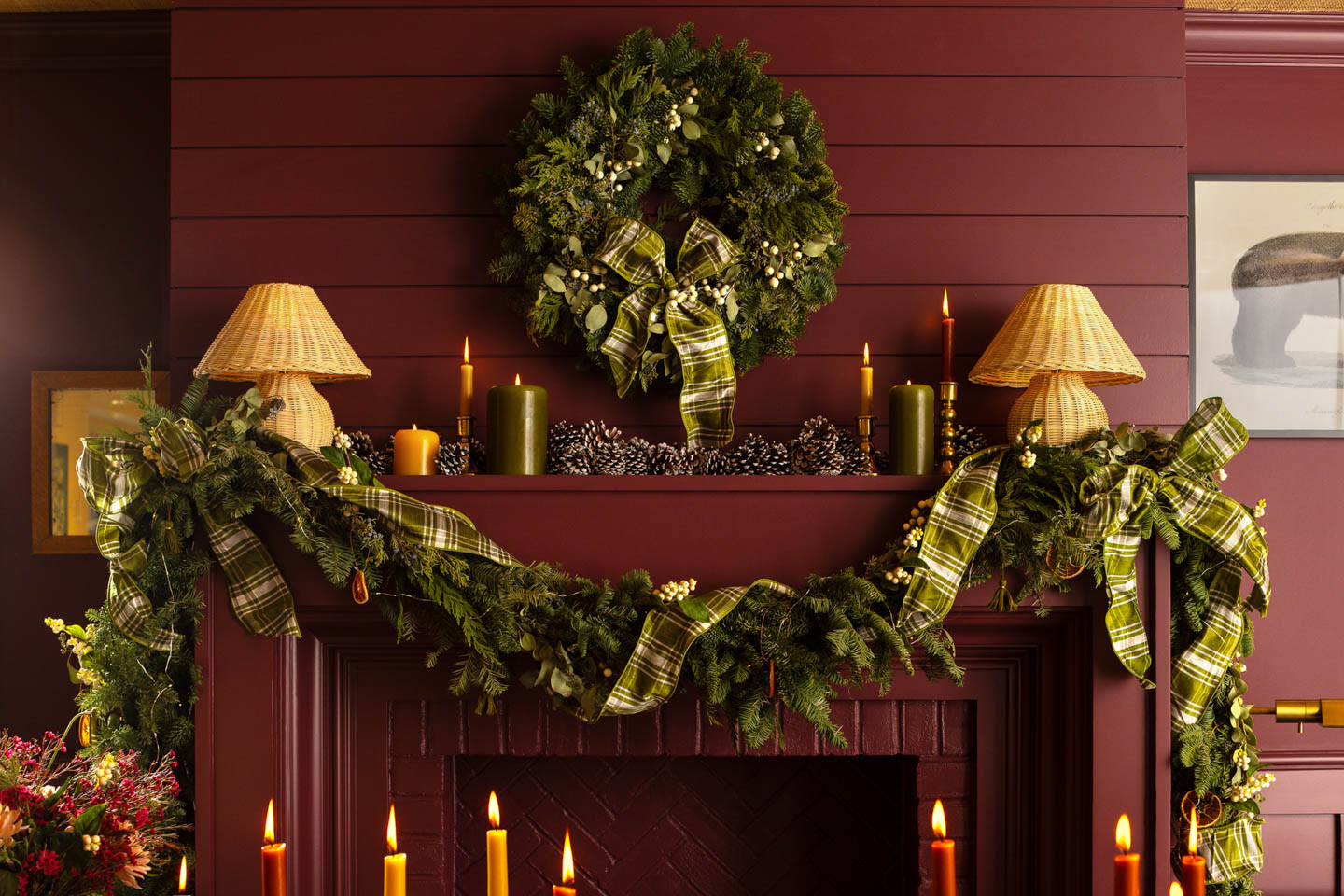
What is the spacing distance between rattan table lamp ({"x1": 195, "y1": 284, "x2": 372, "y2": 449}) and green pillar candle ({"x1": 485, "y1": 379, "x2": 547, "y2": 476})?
0.85ft

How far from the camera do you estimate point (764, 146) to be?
1841 millimetres

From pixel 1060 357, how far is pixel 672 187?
802mm

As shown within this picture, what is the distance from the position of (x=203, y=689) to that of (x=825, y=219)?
4.72 ft

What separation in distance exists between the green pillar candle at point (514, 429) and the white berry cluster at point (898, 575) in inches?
26.0

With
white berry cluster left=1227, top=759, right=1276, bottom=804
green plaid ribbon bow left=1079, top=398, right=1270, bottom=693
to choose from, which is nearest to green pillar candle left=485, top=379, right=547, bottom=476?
green plaid ribbon bow left=1079, top=398, right=1270, bottom=693

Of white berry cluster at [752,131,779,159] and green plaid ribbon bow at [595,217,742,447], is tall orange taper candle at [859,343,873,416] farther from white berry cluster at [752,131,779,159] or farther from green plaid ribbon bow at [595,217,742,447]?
white berry cluster at [752,131,779,159]

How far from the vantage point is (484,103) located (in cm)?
198

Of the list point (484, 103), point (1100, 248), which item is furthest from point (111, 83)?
point (1100, 248)

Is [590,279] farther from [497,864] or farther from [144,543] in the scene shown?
[497,864]

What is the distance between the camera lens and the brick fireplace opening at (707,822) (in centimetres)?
211

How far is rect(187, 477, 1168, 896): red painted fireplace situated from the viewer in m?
1.73

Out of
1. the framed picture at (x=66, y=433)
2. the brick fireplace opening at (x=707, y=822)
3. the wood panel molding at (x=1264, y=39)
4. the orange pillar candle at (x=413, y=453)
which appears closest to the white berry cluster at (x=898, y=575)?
the brick fireplace opening at (x=707, y=822)

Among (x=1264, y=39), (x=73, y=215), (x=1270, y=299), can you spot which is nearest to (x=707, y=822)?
(x=1270, y=299)

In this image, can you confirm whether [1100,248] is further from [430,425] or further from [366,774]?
[366,774]
